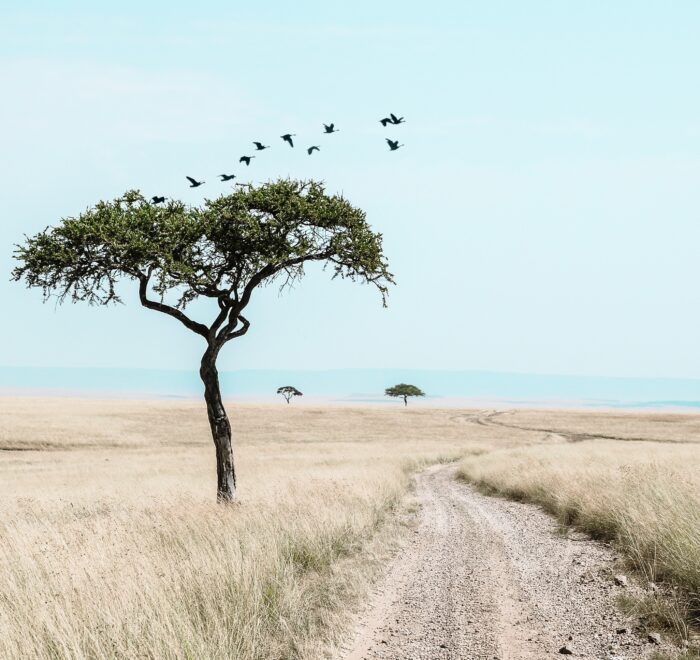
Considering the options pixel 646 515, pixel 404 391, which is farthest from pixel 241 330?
pixel 404 391

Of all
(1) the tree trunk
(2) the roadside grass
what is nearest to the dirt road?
(2) the roadside grass

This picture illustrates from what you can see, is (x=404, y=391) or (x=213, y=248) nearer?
(x=213, y=248)

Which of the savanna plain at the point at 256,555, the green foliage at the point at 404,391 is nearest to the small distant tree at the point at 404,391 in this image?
the green foliage at the point at 404,391

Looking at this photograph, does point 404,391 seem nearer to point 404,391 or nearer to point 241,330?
point 404,391

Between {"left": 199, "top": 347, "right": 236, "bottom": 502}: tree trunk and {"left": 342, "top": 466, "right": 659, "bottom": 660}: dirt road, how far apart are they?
22.4 ft

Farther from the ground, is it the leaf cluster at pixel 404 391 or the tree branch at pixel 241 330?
the tree branch at pixel 241 330

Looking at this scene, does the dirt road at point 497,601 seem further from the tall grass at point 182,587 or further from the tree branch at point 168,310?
the tree branch at point 168,310

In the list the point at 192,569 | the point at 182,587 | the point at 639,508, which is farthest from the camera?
the point at 639,508

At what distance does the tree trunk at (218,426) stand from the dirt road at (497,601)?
683cm

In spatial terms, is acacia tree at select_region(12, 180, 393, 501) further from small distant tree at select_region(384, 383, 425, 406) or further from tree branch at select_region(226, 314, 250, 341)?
small distant tree at select_region(384, 383, 425, 406)

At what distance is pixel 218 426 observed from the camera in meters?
20.0

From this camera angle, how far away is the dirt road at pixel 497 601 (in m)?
7.44

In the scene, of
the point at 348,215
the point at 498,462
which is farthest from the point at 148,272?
the point at 498,462

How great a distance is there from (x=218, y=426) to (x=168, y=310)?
13.1 feet
